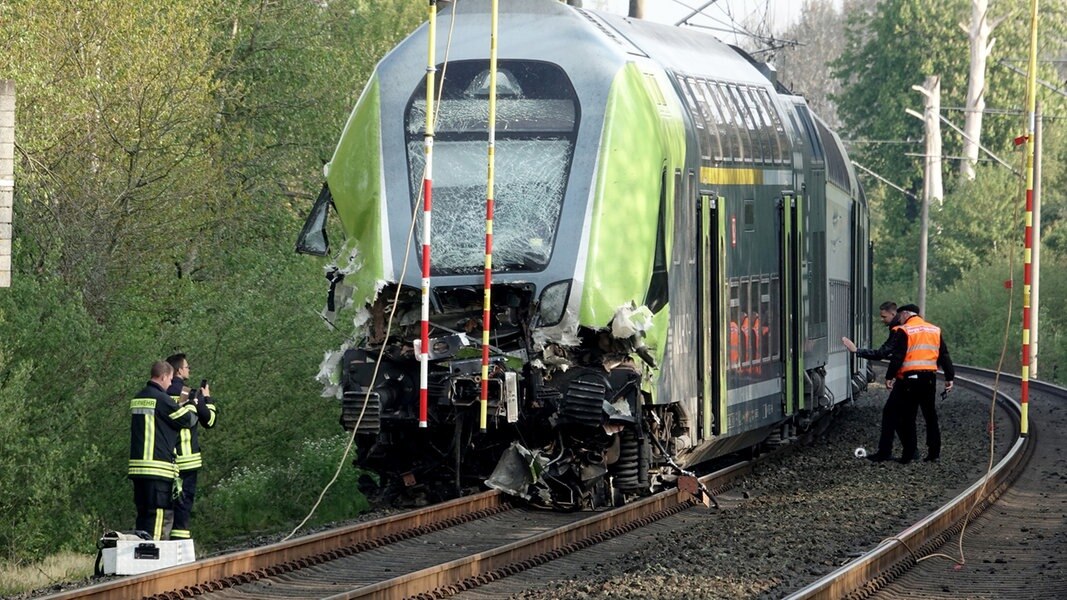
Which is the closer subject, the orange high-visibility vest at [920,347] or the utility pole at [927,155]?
the orange high-visibility vest at [920,347]

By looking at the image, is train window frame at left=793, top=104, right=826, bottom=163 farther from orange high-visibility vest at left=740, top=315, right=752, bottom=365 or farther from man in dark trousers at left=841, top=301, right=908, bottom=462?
orange high-visibility vest at left=740, top=315, right=752, bottom=365

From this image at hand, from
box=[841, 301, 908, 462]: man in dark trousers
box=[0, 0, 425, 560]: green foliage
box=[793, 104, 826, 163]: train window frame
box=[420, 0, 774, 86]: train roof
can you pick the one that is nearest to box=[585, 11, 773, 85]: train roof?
box=[420, 0, 774, 86]: train roof

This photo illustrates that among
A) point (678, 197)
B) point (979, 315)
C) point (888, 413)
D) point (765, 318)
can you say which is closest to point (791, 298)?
point (765, 318)

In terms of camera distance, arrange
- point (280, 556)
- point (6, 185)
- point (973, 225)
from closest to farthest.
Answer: point (280, 556), point (6, 185), point (973, 225)

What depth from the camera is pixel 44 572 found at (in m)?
16.0

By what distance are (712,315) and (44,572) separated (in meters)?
6.55

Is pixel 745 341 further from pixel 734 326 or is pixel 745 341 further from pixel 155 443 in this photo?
pixel 155 443

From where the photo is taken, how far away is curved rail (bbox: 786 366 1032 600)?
31.7 ft

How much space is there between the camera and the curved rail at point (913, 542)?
9.65 meters

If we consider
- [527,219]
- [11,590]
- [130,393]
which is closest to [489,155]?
[527,219]

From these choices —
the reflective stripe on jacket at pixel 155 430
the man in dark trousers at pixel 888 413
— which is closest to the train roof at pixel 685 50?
the man in dark trousers at pixel 888 413

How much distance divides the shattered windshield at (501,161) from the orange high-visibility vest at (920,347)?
18.1 feet

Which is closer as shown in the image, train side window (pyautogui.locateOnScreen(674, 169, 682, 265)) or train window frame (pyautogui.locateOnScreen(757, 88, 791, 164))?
train side window (pyautogui.locateOnScreen(674, 169, 682, 265))

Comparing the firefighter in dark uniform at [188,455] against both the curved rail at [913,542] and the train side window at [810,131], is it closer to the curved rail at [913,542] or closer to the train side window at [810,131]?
the curved rail at [913,542]
